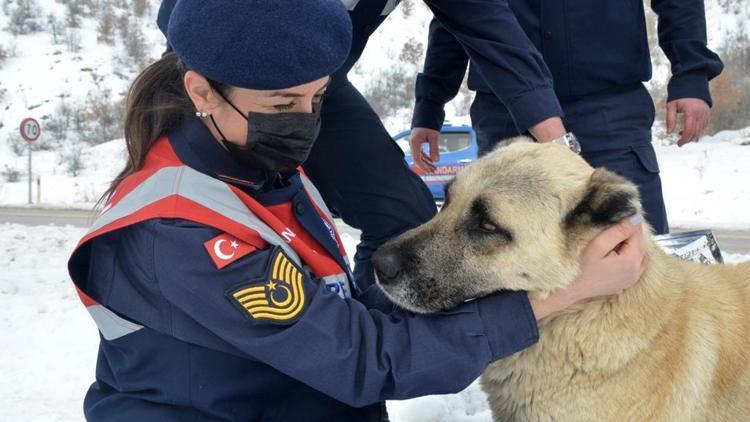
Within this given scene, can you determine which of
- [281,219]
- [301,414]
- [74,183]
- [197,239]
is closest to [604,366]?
[301,414]

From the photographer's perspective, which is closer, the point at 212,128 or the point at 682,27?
the point at 212,128

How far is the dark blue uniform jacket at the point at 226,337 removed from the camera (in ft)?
5.65

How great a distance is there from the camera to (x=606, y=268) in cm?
193

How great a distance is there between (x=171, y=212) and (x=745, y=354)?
1867mm

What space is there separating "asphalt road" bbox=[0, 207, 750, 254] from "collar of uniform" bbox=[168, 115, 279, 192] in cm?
775

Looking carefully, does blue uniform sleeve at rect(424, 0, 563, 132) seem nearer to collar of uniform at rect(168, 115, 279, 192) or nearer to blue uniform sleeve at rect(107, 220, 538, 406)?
blue uniform sleeve at rect(107, 220, 538, 406)

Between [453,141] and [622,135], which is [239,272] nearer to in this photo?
[622,135]

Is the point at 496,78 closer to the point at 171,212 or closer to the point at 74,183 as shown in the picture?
the point at 171,212

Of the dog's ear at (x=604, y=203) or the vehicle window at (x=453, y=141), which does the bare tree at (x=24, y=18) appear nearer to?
the vehicle window at (x=453, y=141)

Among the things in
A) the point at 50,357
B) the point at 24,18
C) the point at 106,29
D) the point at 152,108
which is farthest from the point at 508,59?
the point at 24,18

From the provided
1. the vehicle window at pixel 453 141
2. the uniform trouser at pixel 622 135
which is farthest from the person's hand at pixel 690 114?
the vehicle window at pixel 453 141

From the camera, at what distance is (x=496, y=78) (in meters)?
2.65

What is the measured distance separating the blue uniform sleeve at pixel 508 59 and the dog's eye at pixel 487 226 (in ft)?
2.10

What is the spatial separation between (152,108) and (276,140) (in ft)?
1.42
